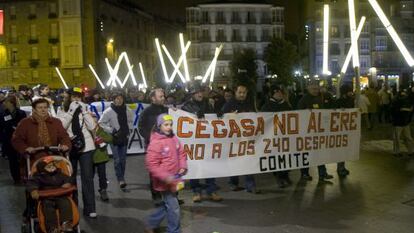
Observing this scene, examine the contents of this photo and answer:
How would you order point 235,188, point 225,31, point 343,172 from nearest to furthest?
point 235,188 < point 343,172 < point 225,31

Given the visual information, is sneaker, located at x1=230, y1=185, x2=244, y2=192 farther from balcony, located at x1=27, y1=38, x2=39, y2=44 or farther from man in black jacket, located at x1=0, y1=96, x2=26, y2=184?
balcony, located at x1=27, y1=38, x2=39, y2=44

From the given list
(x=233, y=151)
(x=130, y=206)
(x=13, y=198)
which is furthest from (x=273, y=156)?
(x=13, y=198)

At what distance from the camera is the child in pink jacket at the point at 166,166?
21.7 feet

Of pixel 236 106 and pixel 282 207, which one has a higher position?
pixel 236 106

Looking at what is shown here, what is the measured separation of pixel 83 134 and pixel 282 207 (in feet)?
10.9

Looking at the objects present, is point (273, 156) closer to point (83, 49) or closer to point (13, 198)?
point (13, 198)

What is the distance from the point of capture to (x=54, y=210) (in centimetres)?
655

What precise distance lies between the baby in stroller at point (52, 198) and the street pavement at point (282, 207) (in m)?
1.17

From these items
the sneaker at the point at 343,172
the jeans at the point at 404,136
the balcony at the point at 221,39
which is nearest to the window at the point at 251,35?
the balcony at the point at 221,39

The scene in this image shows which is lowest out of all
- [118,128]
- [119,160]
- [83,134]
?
[119,160]

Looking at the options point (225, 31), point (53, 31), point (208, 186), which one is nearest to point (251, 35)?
point (225, 31)

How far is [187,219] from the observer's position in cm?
821

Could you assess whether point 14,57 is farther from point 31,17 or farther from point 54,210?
point 54,210

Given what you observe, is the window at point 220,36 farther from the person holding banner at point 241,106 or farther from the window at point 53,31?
the person holding banner at point 241,106
